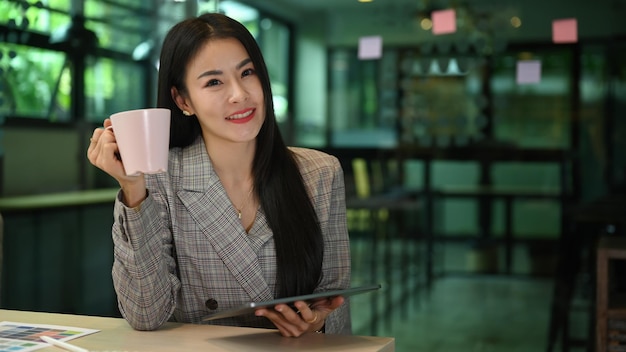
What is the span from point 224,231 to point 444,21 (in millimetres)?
1622

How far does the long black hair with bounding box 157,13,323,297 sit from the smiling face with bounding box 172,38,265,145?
18 mm

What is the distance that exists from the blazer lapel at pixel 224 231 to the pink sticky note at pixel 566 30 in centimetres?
163

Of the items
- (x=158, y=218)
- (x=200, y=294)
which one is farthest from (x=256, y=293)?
(x=158, y=218)

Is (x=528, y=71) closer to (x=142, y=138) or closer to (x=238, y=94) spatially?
(x=238, y=94)

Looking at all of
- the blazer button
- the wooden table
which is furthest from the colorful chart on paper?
the blazer button

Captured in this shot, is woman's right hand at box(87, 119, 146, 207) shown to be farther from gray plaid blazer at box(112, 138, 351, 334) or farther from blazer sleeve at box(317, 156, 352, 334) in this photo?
blazer sleeve at box(317, 156, 352, 334)

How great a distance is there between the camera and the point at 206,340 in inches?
53.3

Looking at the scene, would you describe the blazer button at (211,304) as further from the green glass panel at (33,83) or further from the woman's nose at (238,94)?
the green glass panel at (33,83)

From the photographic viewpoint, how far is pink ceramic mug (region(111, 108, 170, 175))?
124cm

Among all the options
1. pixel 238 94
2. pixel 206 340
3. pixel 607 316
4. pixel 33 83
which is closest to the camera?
pixel 206 340

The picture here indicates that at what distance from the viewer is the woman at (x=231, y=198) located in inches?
67.8

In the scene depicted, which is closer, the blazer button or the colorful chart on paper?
the colorful chart on paper

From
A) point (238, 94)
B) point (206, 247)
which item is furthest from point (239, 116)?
point (206, 247)

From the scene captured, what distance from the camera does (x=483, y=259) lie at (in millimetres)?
3193
